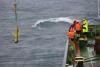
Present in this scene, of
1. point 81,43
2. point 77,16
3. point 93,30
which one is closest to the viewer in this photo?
point 81,43

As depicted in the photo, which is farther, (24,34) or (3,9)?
(3,9)

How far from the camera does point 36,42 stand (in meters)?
73.8

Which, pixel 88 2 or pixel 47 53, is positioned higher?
pixel 88 2

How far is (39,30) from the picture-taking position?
293ft

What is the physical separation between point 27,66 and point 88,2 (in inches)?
3332

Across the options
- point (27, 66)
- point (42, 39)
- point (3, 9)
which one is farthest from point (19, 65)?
point (3, 9)

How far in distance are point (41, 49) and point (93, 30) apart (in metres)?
35.3

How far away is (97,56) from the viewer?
80.1 ft

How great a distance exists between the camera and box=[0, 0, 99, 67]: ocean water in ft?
191

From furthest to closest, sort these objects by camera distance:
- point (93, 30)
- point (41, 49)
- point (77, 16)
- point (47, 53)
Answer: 1. point (77, 16)
2. point (41, 49)
3. point (47, 53)
4. point (93, 30)

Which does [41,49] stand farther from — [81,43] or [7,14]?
[7,14]

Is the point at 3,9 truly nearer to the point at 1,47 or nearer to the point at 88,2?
the point at 88,2

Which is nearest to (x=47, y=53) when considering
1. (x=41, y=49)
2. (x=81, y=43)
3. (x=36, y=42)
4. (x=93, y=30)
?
(x=41, y=49)

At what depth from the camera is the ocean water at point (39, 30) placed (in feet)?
191
